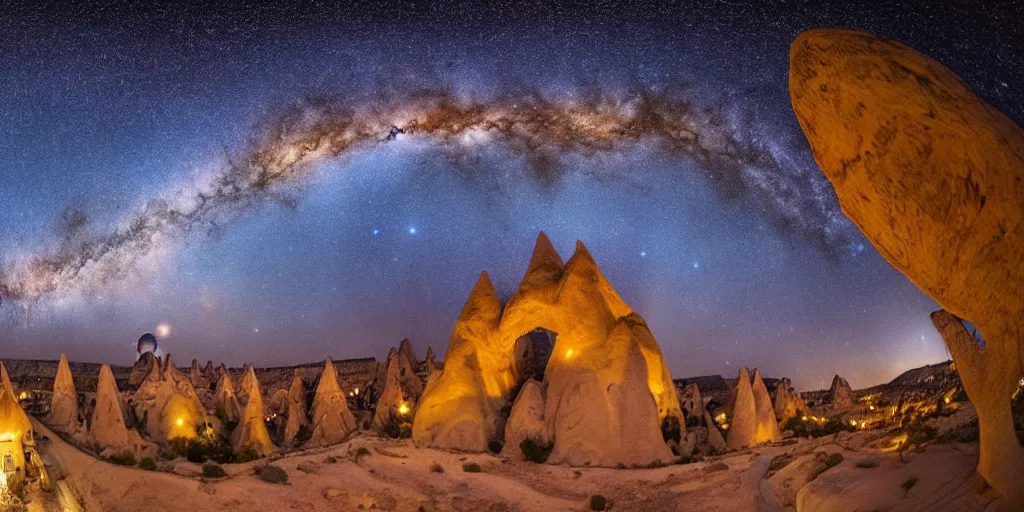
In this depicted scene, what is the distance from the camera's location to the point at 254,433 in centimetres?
3894

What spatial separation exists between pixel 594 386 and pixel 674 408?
5405mm

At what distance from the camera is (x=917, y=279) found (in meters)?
12.3

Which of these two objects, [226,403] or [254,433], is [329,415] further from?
[226,403]

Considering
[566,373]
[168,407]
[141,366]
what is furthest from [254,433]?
[141,366]

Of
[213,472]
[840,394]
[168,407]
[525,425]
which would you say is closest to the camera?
[213,472]

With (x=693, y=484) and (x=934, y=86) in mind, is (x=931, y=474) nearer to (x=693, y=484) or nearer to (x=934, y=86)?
(x=934, y=86)

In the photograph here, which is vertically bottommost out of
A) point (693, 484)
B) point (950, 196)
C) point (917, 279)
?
point (693, 484)

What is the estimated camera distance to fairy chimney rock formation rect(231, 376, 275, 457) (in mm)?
38531

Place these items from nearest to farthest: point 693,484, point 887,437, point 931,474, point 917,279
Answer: point 917,279 → point 931,474 → point 887,437 → point 693,484

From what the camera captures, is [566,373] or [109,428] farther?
[566,373]

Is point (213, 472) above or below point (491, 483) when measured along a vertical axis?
above

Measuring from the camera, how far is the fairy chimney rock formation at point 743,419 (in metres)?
38.7

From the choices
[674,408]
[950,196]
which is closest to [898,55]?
[950,196]

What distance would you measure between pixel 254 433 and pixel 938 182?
3549 centimetres
